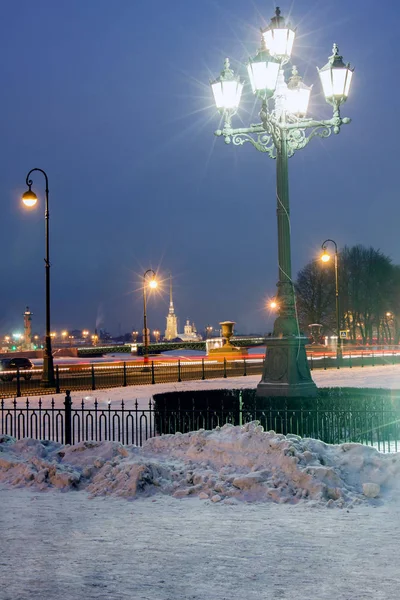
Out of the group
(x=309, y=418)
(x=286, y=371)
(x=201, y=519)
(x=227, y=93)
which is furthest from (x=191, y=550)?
(x=227, y=93)

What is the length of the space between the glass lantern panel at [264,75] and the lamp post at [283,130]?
0.04m

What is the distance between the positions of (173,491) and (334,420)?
13.4 feet

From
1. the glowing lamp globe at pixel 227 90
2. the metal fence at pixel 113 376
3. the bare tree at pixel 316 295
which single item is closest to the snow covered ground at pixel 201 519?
the glowing lamp globe at pixel 227 90

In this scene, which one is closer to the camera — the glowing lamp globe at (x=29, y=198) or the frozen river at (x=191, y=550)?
the frozen river at (x=191, y=550)

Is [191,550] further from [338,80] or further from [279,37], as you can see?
[279,37]

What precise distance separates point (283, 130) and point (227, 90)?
54.8 inches

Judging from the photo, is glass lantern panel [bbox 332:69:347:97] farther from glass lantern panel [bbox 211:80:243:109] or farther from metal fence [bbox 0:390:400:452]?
metal fence [bbox 0:390:400:452]

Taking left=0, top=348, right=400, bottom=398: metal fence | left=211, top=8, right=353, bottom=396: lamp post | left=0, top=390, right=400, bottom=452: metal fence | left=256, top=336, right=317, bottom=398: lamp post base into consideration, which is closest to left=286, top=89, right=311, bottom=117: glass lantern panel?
left=211, top=8, right=353, bottom=396: lamp post

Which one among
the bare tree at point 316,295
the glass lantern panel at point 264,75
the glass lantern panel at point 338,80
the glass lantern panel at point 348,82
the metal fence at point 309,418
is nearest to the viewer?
the metal fence at point 309,418

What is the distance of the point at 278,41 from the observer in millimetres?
13648

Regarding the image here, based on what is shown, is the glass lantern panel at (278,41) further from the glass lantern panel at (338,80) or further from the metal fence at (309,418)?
the metal fence at (309,418)

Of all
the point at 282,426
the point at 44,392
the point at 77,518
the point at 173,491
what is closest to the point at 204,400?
the point at 282,426

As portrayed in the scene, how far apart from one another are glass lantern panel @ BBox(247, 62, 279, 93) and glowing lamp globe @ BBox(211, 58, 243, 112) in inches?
47.0

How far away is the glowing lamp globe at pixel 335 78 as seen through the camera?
44.0 ft
